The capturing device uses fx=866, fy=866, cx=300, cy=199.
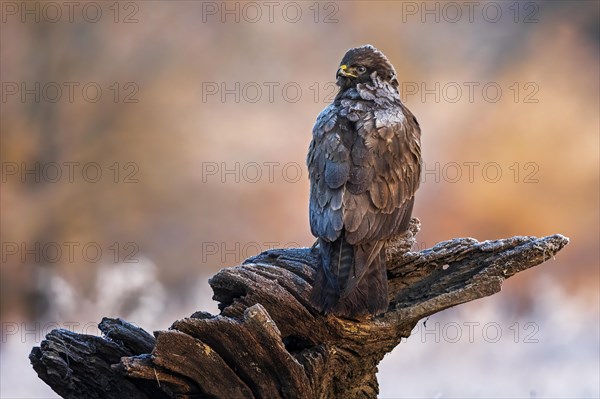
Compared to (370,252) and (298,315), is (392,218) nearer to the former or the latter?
(370,252)

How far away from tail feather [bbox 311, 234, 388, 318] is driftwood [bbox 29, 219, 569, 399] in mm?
238

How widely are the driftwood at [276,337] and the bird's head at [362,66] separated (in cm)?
159

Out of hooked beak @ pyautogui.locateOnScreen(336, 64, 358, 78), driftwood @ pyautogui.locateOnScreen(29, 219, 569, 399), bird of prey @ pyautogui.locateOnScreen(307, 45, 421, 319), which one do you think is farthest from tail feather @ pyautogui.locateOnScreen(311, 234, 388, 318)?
hooked beak @ pyautogui.locateOnScreen(336, 64, 358, 78)

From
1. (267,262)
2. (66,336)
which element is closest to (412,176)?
(267,262)

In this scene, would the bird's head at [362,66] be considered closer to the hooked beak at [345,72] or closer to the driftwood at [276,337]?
the hooked beak at [345,72]

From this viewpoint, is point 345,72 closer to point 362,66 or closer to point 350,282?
point 362,66

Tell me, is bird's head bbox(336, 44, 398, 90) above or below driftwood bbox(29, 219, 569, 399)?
above

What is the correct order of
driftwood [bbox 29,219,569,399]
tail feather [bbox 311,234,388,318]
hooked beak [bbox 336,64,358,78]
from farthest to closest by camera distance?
hooked beak [bbox 336,64,358,78], tail feather [bbox 311,234,388,318], driftwood [bbox 29,219,569,399]

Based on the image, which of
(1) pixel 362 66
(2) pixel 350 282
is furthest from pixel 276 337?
(1) pixel 362 66

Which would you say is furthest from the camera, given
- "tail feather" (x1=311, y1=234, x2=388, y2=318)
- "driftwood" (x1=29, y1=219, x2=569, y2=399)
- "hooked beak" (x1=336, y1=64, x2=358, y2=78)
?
"hooked beak" (x1=336, y1=64, x2=358, y2=78)

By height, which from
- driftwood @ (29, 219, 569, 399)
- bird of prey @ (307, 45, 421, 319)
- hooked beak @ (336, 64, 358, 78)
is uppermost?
hooked beak @ (336, 64, 358, 78)

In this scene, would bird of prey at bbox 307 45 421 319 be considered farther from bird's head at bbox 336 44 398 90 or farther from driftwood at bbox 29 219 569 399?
driftwood at bbox 29 219 569 399

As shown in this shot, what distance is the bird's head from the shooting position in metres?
8.80

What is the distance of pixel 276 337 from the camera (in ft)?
25.5
